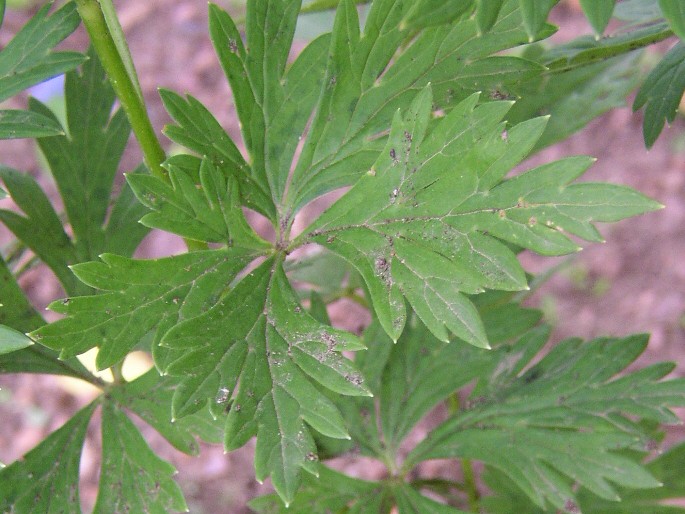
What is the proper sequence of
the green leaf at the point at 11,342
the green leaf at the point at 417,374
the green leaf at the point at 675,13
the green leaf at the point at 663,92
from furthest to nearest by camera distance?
the green leaf at the point at 417,374, the green leaf at the point at 663,92, the green leaf at the point at 11,342, the green leaf at the point at 675,13

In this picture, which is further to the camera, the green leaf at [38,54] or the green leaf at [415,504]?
the green leaf at [415,504]

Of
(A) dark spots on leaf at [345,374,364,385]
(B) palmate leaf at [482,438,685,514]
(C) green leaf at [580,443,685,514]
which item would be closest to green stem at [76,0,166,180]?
(A) dark spots on leaf at [345,374,364,385]

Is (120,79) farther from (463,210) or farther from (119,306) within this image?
(463,210)

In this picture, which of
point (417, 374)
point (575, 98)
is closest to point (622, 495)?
point (417, 374)

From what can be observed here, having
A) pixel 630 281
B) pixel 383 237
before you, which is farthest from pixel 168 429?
pixel 630 281

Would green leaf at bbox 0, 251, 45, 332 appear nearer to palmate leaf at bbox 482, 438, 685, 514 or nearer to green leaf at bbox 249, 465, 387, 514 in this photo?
green leaf at bbox 249, 465, 387, 514

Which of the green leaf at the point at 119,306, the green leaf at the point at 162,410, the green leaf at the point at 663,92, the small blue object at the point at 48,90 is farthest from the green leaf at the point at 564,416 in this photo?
the small blue object at the point at 48,90

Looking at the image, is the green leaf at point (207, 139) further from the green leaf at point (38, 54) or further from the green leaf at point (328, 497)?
the green leaf at point (328, 497)
